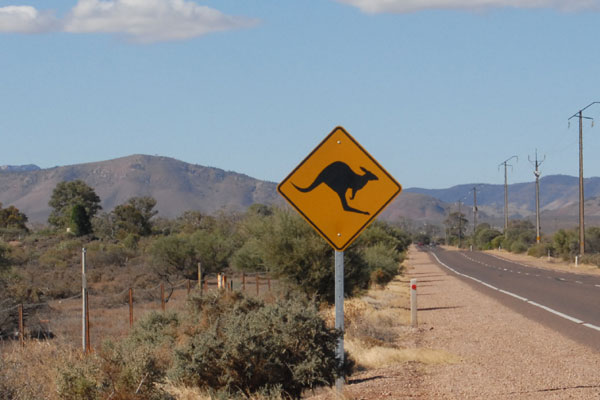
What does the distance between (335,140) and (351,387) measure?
2.92 m

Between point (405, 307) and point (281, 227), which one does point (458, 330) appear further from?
point (405, 307)

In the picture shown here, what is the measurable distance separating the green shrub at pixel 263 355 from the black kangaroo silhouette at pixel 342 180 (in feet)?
5.22

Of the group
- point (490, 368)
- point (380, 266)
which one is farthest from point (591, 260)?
point (490, 368)

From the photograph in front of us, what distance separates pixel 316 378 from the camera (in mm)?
9531

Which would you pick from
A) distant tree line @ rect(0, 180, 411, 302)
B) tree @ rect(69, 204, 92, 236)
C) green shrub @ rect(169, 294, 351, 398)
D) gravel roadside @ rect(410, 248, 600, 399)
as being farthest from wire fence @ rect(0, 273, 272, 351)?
tree @ rect(69, 204, 92, 236)

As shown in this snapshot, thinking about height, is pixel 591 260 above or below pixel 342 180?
below

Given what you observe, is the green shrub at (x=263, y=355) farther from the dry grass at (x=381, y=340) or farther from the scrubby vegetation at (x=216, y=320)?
the dry grass at (x=381, y=340)

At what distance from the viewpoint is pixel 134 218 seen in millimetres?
79250

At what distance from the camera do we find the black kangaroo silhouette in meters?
9.29

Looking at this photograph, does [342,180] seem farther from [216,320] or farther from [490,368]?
[490,368]

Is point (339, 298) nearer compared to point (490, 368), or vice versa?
point (339, 298)

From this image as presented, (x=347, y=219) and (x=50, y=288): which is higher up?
(x=347, y=219)

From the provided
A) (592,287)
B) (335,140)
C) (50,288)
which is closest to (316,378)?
(335,140)

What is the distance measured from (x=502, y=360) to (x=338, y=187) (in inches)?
185
